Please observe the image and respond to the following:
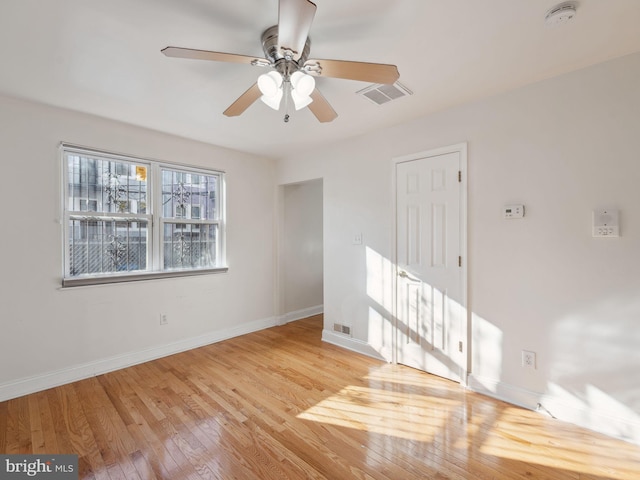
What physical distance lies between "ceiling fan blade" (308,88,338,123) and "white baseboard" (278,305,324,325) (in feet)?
10.6

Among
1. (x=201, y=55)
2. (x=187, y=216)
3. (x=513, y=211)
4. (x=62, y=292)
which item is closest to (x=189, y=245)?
(x=187, y=216)

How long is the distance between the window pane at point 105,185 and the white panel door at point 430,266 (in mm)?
2845

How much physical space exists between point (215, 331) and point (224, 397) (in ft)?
4.73

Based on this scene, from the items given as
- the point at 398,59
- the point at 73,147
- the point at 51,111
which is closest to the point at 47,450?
the point at 73,147

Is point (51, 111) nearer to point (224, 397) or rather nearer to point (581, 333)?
point (224, 397)

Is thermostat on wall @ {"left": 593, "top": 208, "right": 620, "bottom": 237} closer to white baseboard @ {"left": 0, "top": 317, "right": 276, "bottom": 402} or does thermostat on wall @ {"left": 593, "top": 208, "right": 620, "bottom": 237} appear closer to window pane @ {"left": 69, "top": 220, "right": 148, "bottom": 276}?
white baseboard @ {"left": 0, "top": 317, "right": 276, "bottom": 402}

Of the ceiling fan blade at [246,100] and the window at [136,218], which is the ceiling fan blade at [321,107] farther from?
the window at [136,218]

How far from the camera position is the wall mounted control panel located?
7.64 feet

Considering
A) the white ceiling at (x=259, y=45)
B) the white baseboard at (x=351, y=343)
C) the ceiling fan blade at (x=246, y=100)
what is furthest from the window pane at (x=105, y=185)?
the white baseboard at (x=351, y=343)

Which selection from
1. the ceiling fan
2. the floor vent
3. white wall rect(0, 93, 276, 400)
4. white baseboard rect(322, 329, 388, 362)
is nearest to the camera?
the ceiling fan

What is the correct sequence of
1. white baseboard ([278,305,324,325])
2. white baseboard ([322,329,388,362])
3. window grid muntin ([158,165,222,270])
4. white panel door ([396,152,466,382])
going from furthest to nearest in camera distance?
white baseboard ([278,305,324,325]), window grid muntin ([158,165,222,270]), white baseboard ([322,329,388,362]), white panel door ([396,152,466,382])

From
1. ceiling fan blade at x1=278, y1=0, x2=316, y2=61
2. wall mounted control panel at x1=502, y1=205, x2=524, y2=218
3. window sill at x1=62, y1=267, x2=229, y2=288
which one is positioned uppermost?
ceiling fan blade at x1=278, y1=0, x2=316, y2=61

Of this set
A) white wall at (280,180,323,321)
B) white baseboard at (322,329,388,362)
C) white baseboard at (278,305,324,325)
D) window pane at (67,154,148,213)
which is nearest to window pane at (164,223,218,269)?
window pane at (67,154,148,213)

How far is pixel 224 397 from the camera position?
8.12ft
